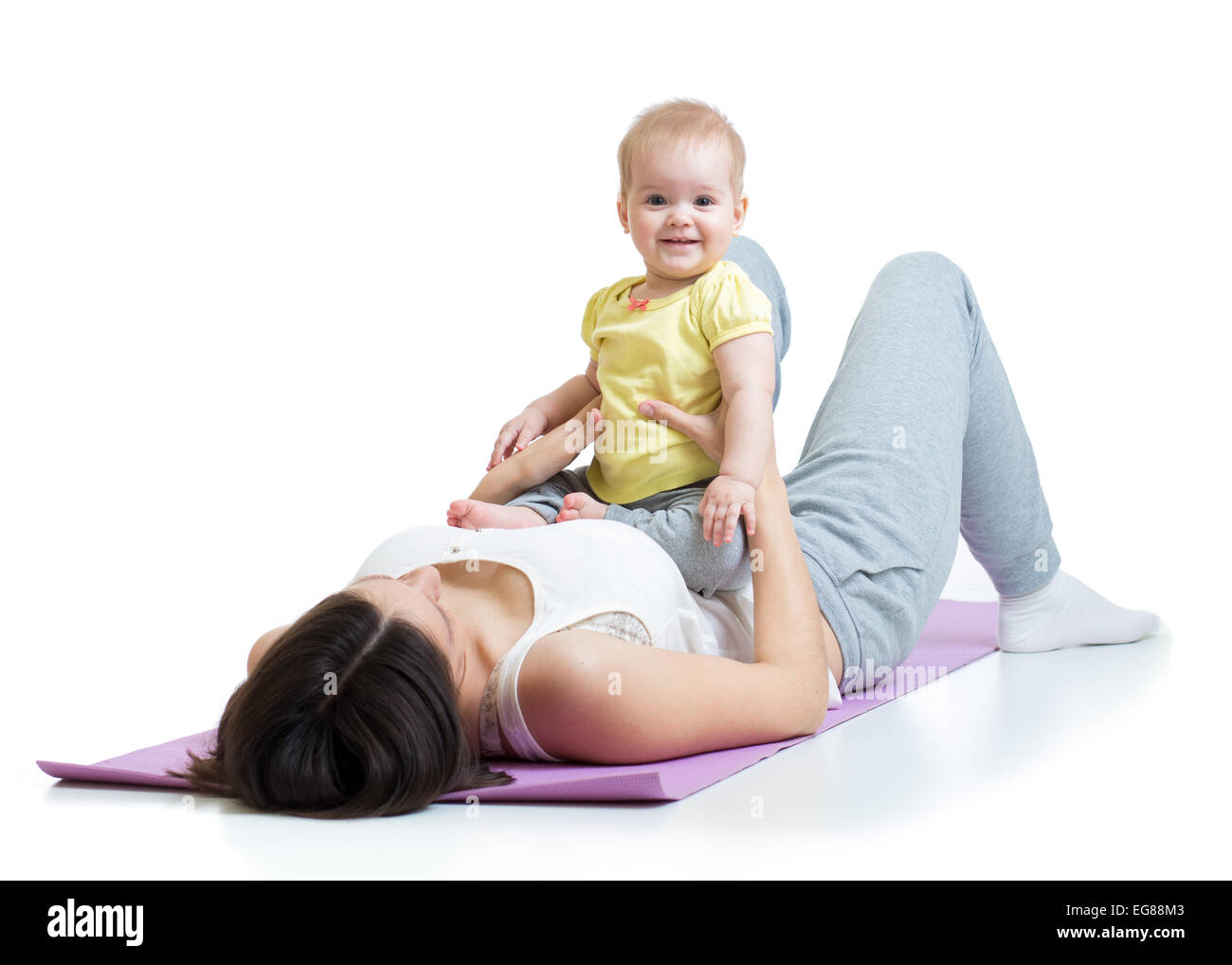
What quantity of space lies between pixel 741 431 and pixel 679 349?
26cm

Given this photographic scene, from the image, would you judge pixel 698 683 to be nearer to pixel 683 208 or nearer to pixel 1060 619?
pixel 683 208

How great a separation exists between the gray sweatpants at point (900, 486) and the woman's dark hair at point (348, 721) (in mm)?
687

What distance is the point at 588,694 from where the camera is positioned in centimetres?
210

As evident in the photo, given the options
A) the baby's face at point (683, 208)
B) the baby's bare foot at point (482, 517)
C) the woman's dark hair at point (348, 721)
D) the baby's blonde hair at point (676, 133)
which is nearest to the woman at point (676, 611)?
the woman's dark hair at point (348, 721)

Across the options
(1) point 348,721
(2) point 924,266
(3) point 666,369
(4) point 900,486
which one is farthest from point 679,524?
(2) point 924,266

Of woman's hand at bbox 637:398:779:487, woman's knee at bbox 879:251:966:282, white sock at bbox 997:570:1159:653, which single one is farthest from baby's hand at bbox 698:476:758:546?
white sock at bbox 997:570:1159:653

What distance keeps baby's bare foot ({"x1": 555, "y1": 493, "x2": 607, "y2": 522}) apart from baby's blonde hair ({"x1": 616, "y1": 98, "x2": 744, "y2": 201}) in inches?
22.9

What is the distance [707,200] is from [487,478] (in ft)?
2.36

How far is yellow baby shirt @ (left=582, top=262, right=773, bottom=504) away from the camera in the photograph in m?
2.66

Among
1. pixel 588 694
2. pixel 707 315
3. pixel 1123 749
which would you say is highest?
pixel 707 315

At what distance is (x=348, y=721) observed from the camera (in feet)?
6.52

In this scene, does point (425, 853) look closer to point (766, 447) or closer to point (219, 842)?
point (219, 842)

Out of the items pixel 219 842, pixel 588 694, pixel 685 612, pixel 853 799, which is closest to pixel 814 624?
pixel 685 612

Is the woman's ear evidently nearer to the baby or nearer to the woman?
the woman
